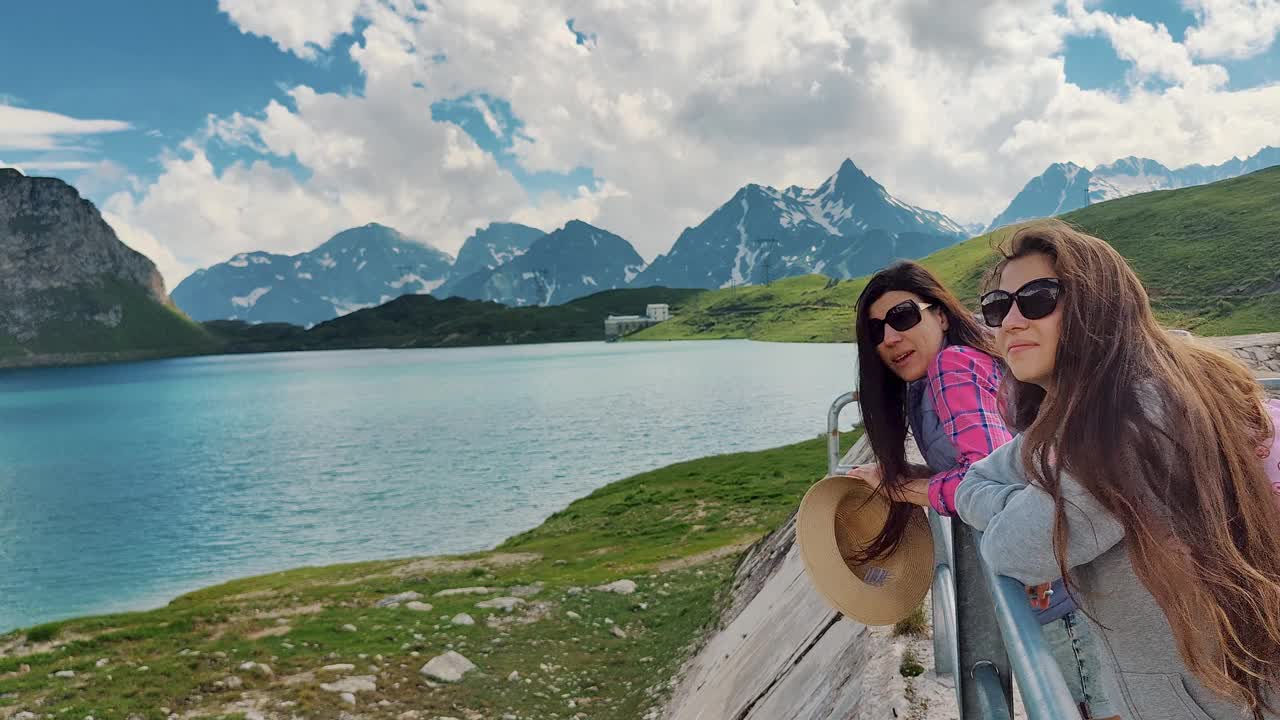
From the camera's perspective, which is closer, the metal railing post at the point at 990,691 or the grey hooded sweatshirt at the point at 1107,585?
the grey hooded sweatshirt at the point at 1107,585

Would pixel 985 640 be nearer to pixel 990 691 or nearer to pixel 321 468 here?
pixel 990 691

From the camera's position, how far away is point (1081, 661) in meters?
3.12

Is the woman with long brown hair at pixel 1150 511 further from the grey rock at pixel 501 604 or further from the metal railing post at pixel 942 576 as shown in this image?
the grey rock at pixel 501 604

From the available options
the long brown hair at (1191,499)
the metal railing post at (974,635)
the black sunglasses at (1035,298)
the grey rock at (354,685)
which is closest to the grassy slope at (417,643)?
the grey rock at (354,685)

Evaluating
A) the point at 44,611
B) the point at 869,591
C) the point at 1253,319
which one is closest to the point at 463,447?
the point at 44,611

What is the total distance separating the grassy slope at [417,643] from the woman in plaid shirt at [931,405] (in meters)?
7.66

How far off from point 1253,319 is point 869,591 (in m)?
126

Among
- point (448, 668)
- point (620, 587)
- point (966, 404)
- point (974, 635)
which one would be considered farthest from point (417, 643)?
point (974, 635)

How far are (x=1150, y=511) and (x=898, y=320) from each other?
80.6 inches

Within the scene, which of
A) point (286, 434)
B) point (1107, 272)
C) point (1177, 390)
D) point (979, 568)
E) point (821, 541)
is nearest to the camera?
point (1177, 390)

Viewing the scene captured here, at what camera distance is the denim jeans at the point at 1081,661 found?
118 inches

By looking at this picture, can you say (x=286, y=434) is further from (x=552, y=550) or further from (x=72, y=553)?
(x=552, y=550)

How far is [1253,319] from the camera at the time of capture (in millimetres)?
100062

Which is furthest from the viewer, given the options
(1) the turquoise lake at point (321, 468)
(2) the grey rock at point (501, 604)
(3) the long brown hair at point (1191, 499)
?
(1) the turquoise lake at point (321, 468)
